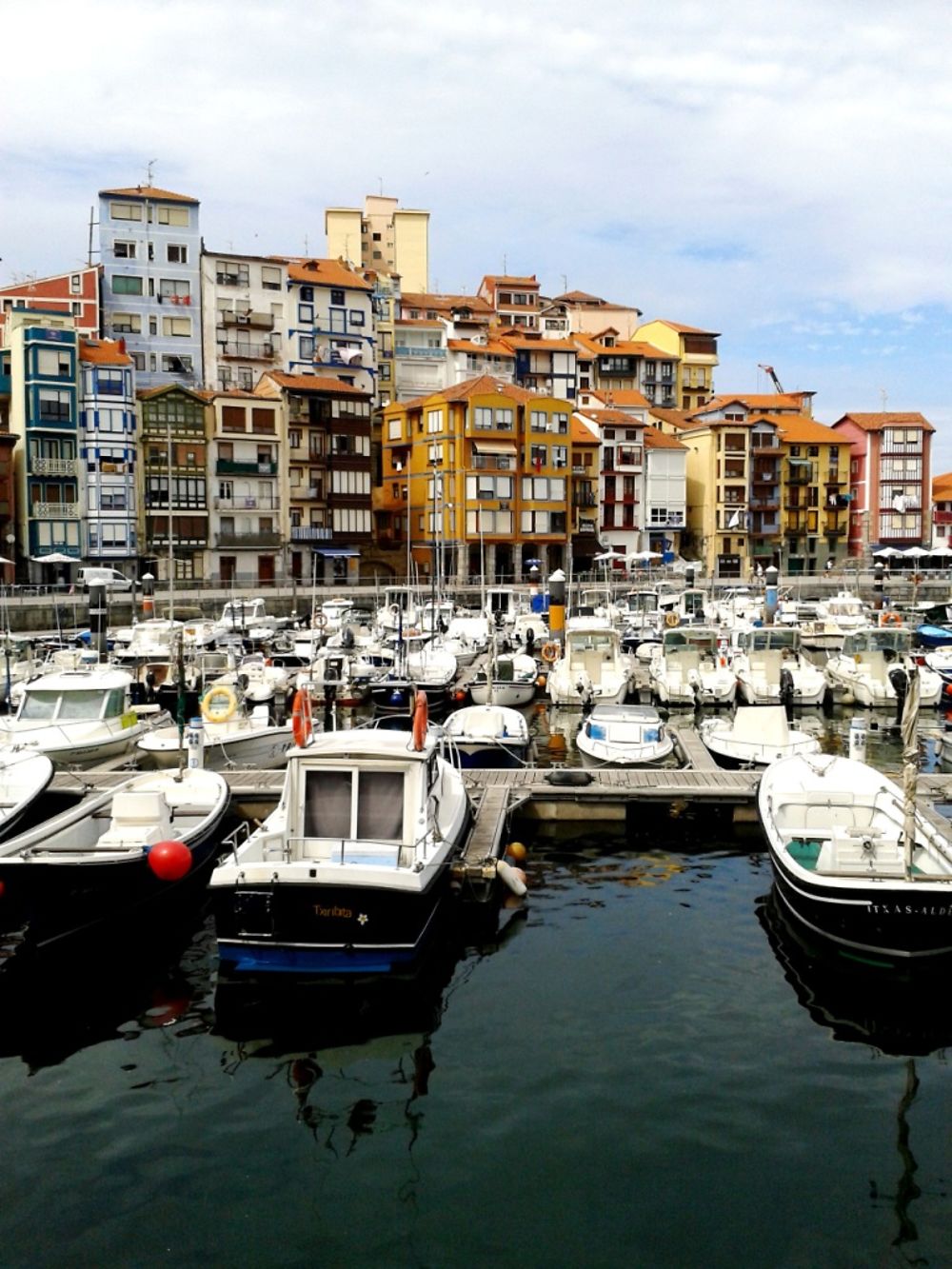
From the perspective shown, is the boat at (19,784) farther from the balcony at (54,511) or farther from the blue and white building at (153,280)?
the blue and white building at (153,280)

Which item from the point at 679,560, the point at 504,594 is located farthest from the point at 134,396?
the point at 679,560

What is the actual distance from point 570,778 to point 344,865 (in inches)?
426

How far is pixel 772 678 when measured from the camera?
140 ft

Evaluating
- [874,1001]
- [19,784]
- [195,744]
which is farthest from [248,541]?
[874,1001]

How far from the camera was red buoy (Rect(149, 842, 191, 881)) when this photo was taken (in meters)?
16.1

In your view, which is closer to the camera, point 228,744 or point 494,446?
point 228,744

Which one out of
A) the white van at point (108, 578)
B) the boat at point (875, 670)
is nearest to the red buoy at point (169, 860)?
the boat at point (875, 670)

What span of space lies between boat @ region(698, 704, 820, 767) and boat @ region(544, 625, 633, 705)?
11.2 m

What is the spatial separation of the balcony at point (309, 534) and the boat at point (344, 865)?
226ft

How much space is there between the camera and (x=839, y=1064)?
45.8 ft

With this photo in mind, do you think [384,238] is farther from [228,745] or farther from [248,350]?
[228,745]

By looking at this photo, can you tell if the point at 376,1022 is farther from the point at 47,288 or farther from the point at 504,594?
the point at 47,288

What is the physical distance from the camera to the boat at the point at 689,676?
42059 millimetres

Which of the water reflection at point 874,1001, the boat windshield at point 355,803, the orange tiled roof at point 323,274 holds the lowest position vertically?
the water reflection at point 874,1001
